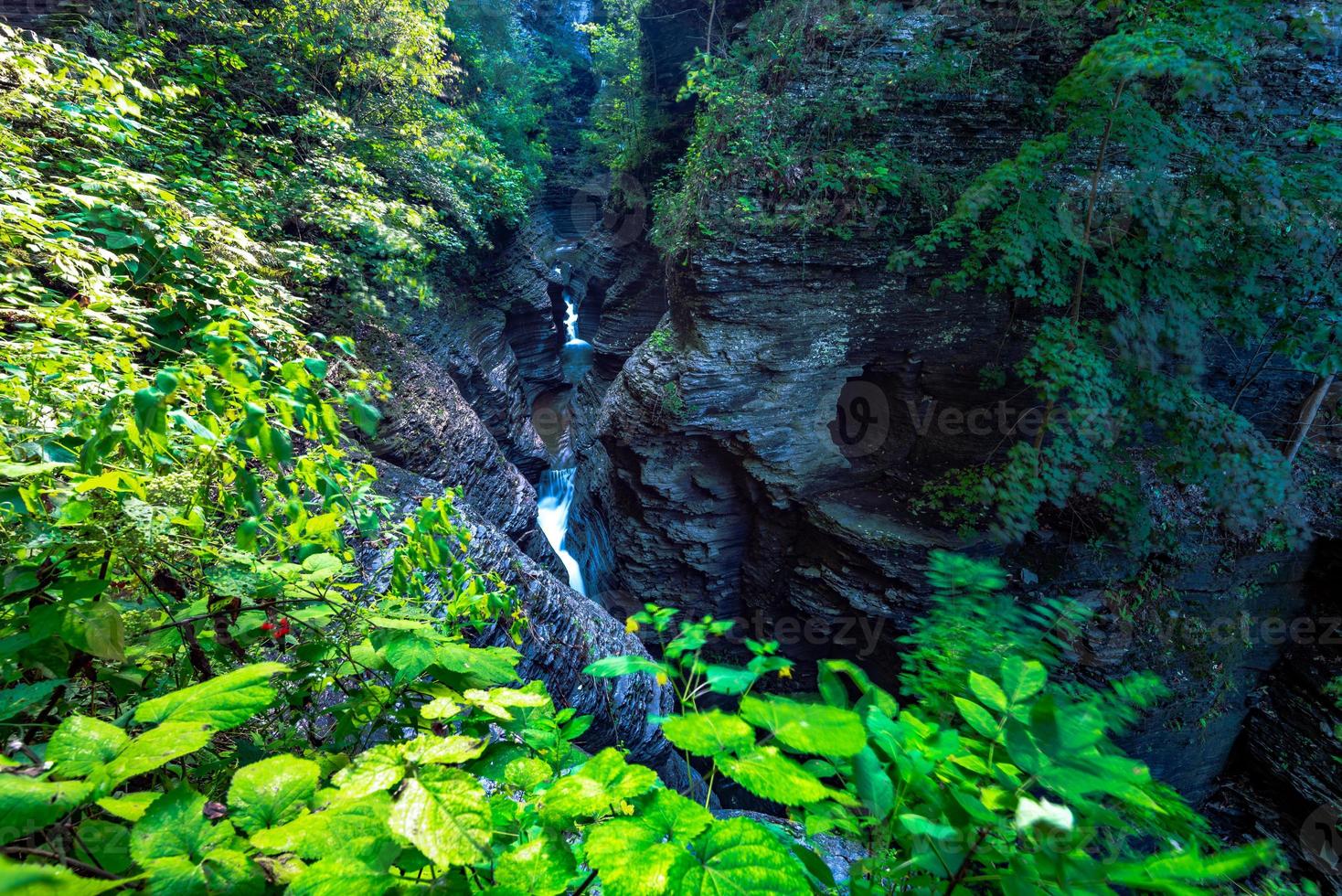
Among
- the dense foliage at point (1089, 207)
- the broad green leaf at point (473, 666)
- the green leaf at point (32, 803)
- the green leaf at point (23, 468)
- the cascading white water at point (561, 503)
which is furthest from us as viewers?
the cascading white water at point (561, 503)

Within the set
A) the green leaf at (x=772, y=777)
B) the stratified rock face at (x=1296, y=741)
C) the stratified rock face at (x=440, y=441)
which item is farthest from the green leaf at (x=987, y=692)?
the stratified rock face at (x=1296, y=741)

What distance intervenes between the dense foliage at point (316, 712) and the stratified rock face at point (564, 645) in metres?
1.67

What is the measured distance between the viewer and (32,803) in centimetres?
55

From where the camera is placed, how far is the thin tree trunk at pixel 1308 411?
533cm

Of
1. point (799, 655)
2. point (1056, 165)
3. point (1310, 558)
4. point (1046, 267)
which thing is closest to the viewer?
point (1046, 267)

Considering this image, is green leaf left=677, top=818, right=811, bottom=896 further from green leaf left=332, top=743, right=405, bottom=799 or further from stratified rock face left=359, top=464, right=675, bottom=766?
stratified rock face left=359, top=464, right=675, bottom=766

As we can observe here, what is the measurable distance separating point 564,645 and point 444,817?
3.75 m

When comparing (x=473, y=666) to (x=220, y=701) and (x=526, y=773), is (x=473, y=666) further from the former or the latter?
(x=220, y=701)

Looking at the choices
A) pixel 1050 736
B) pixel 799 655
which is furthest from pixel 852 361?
pixel 1050 736

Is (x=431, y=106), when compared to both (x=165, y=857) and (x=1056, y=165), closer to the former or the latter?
(x=1056, y=165)

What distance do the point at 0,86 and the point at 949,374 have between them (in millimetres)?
8285

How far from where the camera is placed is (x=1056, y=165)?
5.32 m

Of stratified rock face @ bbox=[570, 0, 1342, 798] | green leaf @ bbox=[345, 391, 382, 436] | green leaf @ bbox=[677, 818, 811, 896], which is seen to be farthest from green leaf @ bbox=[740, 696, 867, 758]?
stratified rock face @ bbox=[570, 0, 1342, 798]

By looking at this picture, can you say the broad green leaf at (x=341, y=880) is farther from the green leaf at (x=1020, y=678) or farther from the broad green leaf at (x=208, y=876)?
the green leaf at (x=1020, y=678)
